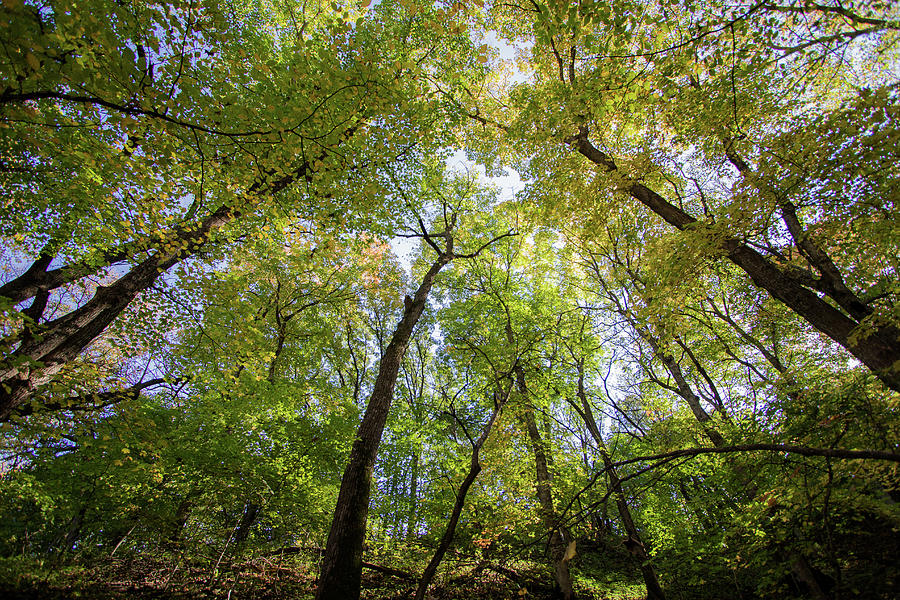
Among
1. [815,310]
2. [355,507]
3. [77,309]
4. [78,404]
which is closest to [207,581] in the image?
[355,507]

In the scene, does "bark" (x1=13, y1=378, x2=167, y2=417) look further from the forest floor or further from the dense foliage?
the forest floor

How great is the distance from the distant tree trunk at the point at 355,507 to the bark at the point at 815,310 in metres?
4.86

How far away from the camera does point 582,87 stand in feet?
16.5

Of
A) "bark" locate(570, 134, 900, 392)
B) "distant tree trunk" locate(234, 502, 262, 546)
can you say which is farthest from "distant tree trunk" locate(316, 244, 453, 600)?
"bark" locate(570, 134, 900, 392)

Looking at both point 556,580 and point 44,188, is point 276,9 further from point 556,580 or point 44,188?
point 556,580

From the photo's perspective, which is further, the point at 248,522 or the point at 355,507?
the point at 248,522

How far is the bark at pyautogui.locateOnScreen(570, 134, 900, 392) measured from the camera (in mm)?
3506

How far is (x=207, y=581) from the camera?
15.0 ft

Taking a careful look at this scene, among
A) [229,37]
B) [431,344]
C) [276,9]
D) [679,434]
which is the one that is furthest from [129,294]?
[431,344]

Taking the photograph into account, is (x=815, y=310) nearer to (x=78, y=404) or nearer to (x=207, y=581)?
(x=207, y=581)

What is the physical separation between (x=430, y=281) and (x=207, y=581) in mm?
5925

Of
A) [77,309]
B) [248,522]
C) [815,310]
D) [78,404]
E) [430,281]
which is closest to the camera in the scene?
[78,404]

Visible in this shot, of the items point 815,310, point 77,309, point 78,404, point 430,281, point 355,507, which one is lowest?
point 355,507

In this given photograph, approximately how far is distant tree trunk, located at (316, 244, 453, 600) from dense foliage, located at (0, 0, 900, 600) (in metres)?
0.04
